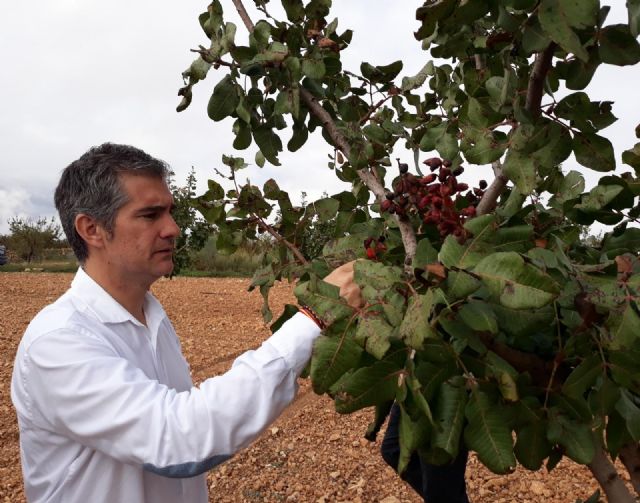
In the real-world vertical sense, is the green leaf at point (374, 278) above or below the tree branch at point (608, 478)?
above

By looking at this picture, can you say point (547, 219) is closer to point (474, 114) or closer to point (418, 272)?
point (474, 114)

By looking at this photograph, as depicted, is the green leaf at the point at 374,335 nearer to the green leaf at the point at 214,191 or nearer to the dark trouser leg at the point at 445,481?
the green leaf at the point at 214,191

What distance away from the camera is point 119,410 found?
4.78 feet

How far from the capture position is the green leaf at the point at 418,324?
3.28ft

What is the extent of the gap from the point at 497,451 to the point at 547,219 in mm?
739

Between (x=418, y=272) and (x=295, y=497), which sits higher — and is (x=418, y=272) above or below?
above

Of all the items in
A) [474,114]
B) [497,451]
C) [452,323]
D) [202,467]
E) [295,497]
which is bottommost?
[295,497]

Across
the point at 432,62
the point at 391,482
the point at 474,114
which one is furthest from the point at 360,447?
the point at 474,114

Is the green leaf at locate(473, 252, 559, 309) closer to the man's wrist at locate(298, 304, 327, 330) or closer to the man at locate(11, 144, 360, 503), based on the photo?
the man at locate(11, 144, 360, 503)

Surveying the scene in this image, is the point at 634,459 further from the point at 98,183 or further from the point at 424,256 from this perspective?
the point at 98,183

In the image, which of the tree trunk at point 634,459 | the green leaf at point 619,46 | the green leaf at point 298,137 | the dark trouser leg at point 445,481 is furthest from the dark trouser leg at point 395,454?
the green leaf at point 619,46

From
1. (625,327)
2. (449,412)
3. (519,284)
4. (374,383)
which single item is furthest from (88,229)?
(625,327)

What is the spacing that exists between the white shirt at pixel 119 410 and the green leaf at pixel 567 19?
0.85 metres

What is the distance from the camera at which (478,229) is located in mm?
1137
